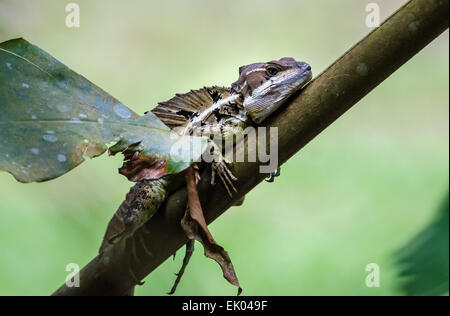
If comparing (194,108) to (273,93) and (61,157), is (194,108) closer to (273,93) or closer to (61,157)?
(273,93)

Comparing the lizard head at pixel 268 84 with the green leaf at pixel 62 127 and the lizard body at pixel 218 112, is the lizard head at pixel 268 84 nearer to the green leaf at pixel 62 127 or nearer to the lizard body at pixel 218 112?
the lizard body at pixel 218 112

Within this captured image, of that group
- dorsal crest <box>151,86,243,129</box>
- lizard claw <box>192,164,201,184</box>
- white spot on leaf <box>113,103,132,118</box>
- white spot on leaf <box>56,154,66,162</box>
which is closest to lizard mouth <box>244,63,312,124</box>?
dorsal crest <box>151,86,243,129</box>

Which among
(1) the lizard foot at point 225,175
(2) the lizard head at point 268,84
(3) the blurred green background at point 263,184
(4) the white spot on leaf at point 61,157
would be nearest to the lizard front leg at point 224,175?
(1) the lizard foot at point 225,175

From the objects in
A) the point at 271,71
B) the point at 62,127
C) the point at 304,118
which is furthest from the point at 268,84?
the point at 62,127

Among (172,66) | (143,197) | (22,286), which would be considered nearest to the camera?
(143,197)

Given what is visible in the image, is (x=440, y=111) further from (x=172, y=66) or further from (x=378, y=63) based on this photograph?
(x=378, y=63)

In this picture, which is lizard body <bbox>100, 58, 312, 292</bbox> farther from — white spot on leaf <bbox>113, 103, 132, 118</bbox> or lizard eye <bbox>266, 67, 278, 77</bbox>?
white spot on leaf <bbox>113, 103, 132, 118</bbox>
